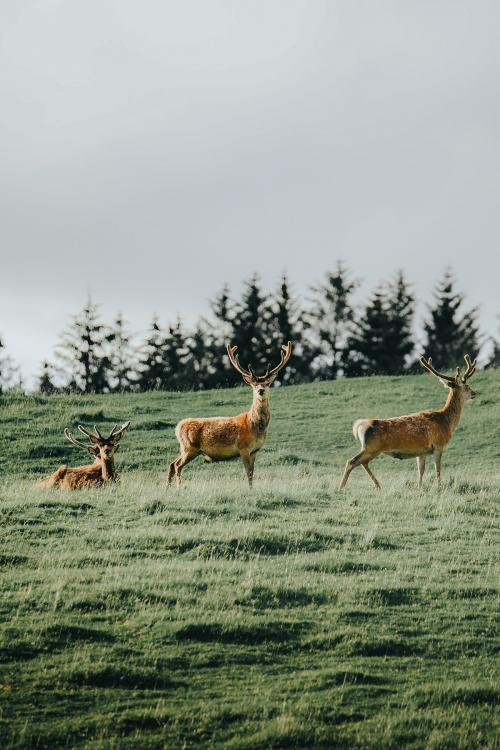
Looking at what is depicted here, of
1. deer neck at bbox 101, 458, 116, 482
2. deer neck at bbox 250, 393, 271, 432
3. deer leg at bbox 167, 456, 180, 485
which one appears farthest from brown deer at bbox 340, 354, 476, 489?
deer neck at bbox 101, 458, 116, 482

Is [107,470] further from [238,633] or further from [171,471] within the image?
[238,633]

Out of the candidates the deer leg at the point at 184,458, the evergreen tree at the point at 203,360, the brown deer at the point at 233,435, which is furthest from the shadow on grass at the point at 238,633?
the evergreen tree at the point at 203,360

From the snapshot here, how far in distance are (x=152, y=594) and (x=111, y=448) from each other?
7.71 meters

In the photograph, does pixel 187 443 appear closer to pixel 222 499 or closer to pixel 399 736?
pixel 222 499

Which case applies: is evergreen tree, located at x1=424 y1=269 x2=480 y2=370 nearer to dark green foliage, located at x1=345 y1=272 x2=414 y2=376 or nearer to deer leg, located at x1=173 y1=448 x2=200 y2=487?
dark green foliage, located at x1=345 y1=272 x2=414 y2=376

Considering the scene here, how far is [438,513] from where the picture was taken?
54.6ft

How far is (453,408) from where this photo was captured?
2056 cm


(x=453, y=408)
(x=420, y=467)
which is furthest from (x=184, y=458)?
(x=453, y=408)

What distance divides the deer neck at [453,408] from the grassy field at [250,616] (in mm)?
1331

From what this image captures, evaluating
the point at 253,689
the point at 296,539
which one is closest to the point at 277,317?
the point at 296,539

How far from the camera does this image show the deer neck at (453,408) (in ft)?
66.8

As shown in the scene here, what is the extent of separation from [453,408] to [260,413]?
436cm

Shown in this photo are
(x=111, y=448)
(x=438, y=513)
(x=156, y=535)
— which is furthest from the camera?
(x=111, y=448)

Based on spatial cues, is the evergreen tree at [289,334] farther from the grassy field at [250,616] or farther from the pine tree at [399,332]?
the grassy field at [250,616]
